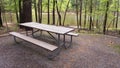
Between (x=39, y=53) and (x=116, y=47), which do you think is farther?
(x=116, y=47)

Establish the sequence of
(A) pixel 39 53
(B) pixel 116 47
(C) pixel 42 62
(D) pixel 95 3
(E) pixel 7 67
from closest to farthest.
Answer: (E) pixel 7 67 → (C) pixel 42 62 → (A) pixel 39 53 → (B) pixel 116 47 → (D) pixel 95 3

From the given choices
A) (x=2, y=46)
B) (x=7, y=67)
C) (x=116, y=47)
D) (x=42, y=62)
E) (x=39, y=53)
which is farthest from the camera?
(x=116, y=47)

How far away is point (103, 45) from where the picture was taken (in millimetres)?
6305

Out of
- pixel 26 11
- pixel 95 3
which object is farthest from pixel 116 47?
pixel 95 3

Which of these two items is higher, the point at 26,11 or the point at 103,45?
the point at 26,11

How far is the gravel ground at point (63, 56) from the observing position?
14.3 ft

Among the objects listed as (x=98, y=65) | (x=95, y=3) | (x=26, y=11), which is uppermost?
(x=95, y=3)

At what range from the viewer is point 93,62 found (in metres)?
4.61

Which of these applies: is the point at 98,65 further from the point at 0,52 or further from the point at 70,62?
the point at 0,52

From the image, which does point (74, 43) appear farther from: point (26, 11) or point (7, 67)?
point (26, 11)

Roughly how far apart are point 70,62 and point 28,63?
4.20ft

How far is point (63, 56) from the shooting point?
4.95 metres

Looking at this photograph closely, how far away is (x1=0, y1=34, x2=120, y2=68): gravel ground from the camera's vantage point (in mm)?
4359

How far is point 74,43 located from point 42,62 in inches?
88.1
